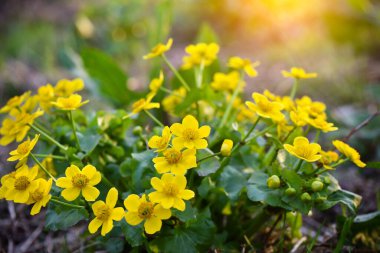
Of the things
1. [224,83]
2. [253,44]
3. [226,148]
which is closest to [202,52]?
[224,83]

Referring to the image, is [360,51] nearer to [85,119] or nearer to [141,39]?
[141,39]

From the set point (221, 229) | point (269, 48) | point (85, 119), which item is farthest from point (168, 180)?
point (269, 48)

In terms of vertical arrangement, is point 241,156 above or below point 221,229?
above

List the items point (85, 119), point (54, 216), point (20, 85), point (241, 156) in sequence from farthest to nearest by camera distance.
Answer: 1. point (20, 85)
2. point (85, 119)
3. point (241, 156)
4. point (54, 216)

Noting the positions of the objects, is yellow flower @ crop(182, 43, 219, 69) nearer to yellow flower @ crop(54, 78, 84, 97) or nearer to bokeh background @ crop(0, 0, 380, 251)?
yellow flower @ crop(54, 78, 84, 97)

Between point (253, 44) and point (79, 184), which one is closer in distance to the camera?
point (79, 184)

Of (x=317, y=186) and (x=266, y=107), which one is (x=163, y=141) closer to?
(x=266, y=107)

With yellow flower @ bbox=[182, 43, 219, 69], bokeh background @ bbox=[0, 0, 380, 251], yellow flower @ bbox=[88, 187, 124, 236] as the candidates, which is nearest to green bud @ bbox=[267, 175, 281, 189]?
yellow flower @ bbox=[88, 187, 124, 236]
